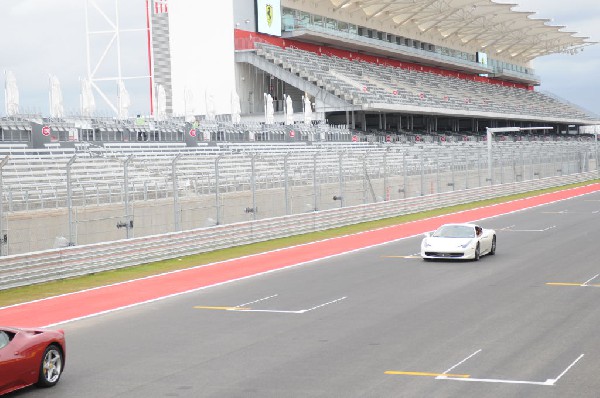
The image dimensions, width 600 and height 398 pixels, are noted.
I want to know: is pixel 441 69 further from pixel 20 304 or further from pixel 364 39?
pixel 20 304

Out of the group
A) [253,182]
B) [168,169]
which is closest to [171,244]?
[253,182]

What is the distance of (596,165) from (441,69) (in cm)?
3442

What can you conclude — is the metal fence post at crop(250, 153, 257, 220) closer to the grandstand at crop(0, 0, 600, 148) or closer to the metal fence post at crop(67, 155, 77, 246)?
the metal fence post at crop(67, 155, 77, 246)

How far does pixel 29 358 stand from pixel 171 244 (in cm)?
1592

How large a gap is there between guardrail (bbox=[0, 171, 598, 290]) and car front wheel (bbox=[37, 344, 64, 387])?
9.87 m

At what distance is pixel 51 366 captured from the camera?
36.0ft

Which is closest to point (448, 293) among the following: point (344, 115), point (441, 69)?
point (344, 115)

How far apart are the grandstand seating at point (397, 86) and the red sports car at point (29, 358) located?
58.9 meters

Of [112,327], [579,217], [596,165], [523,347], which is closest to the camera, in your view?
[523,347]

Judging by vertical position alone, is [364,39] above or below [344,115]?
above

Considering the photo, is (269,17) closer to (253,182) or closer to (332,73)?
(332,73)

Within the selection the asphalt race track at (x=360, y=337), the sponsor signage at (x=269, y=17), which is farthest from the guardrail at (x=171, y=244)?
the sponsor signage at (x=269, y=17)

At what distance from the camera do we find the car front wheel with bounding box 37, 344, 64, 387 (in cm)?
1079

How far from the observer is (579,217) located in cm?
3778
